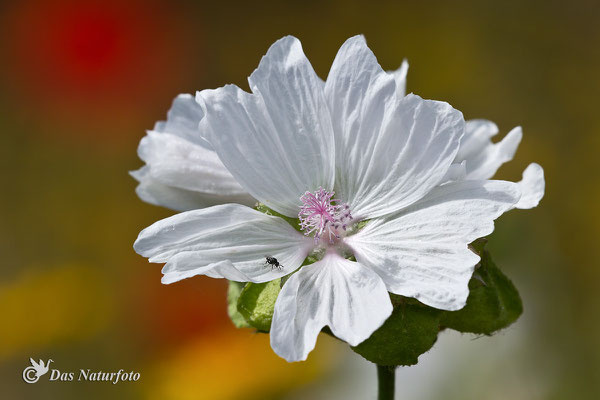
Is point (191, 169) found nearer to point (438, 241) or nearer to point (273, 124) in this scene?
point (273, 124)

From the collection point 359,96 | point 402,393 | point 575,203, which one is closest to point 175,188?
point 359,96

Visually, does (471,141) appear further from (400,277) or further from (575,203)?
(575,203)

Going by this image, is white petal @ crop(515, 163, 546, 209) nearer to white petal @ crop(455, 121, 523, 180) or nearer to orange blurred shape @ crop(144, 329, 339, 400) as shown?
white petal @ crop(455, 121, 523, 180)

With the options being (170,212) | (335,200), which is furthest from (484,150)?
(170,212)

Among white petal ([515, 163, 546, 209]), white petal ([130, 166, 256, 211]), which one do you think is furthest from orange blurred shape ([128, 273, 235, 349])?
white petal ([515, 163, 546, 209])

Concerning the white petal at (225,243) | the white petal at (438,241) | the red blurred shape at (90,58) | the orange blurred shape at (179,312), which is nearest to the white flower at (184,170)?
the white petal at (225,243)

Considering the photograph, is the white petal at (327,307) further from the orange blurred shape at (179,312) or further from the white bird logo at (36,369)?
the orange blurred shape at (179,312)
